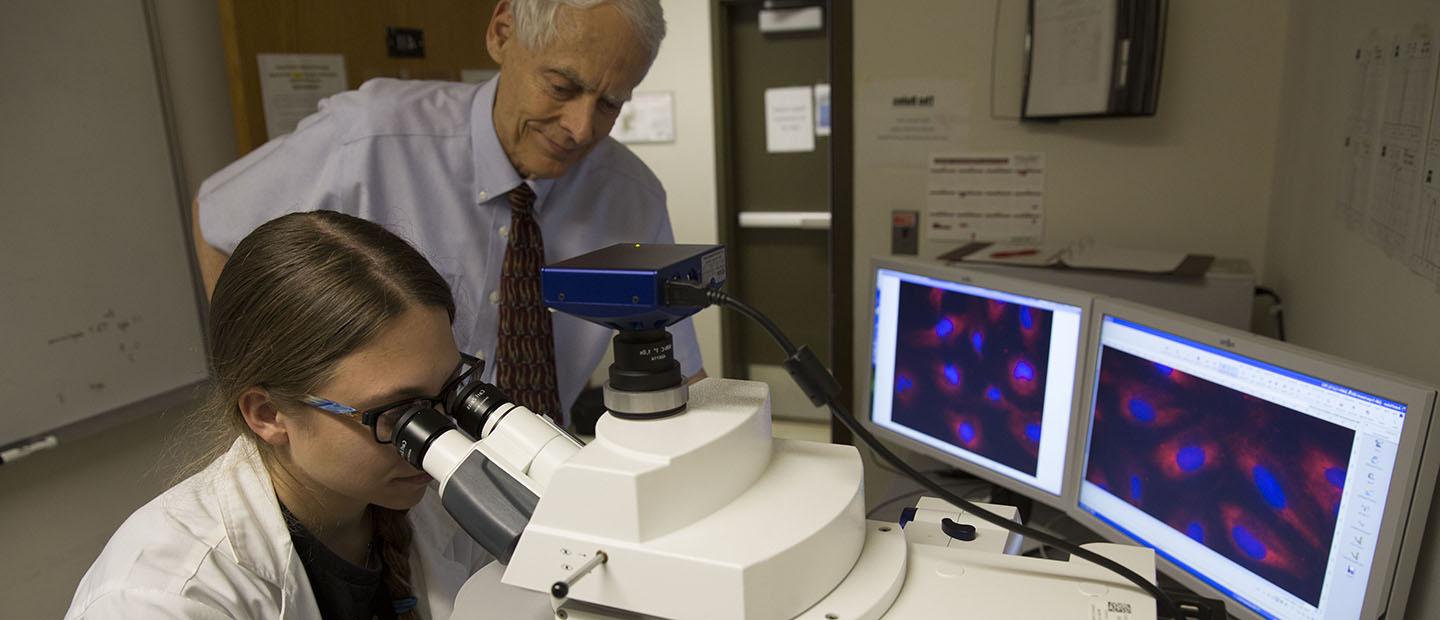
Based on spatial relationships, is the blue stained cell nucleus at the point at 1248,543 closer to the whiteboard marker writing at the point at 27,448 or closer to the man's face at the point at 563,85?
the man's face at the point at 563,85

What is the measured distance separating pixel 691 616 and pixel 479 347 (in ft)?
3.60

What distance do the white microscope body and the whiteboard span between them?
167cm

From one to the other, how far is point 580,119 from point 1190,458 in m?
0.99

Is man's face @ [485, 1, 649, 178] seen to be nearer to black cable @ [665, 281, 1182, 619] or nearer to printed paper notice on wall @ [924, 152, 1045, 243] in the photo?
black cable @ [665, 281, 1182, 619]

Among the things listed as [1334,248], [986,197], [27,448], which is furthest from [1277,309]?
[27,448]

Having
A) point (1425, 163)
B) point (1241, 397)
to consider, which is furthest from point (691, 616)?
point (1425, 163)

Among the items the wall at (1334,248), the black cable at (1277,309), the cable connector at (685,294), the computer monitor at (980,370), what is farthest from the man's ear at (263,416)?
the black cable at (1277,309)

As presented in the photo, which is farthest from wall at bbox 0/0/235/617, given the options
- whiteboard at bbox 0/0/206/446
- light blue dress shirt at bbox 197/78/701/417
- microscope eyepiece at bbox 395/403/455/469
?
microscope eyepiece at bbox 395/403/455/469

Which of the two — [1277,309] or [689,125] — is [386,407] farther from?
[689,125]

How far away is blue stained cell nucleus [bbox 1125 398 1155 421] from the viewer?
1.17 m

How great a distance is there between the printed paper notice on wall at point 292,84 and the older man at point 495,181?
0.69 m

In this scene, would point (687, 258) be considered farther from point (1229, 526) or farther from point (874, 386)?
point (874, 386)

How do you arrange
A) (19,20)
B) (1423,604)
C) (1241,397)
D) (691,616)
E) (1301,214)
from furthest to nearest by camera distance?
(19,20) < (1301,214) < (1241,397) < (1423,604) < (691,616)

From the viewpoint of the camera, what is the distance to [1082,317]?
4.26 feet
